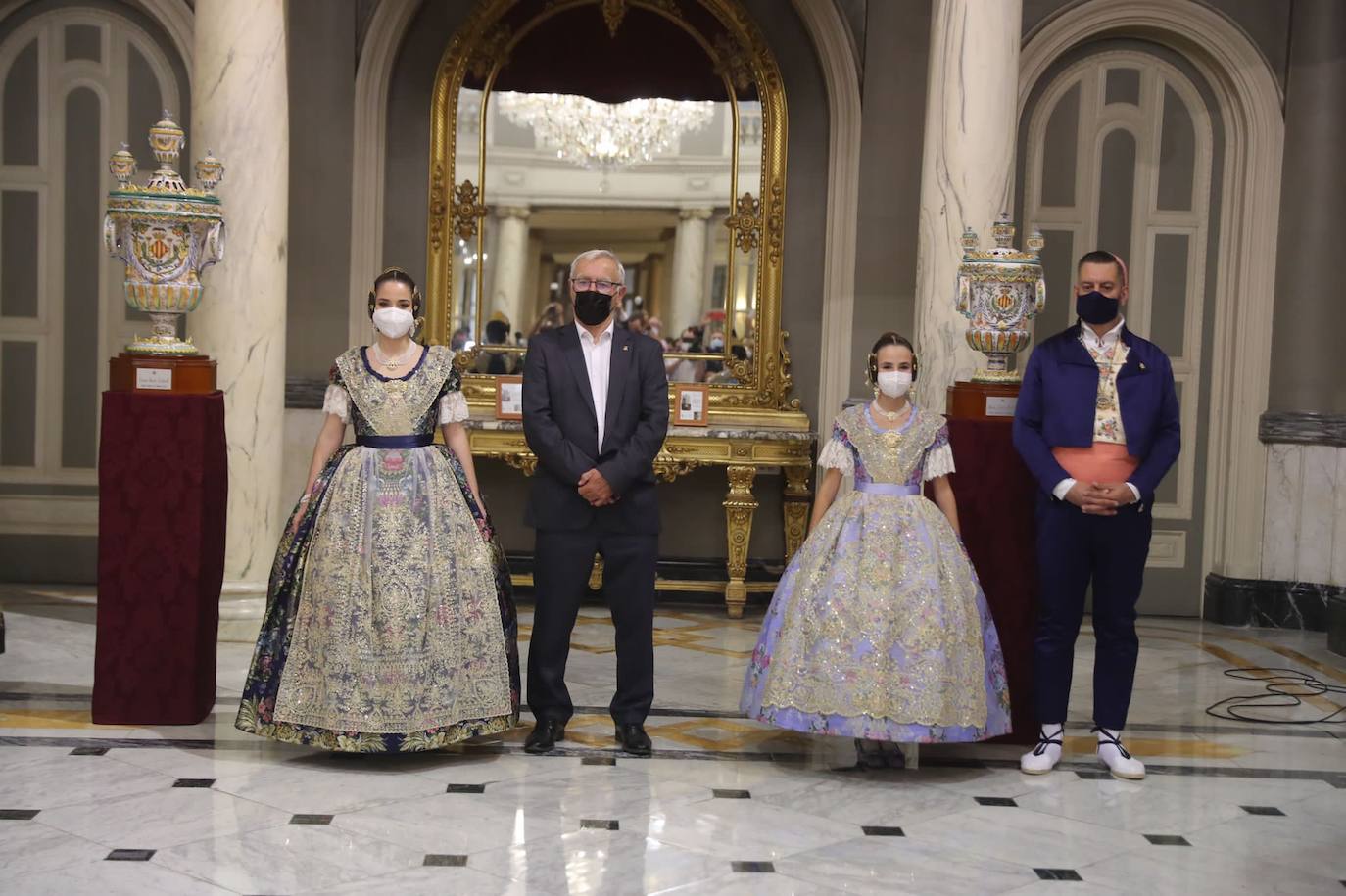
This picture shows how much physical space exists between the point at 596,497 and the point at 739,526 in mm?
3047

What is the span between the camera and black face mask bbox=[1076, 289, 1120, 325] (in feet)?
16.7

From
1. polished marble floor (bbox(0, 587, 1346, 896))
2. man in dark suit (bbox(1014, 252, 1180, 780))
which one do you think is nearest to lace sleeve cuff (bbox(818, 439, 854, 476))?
man in dark suit (bbox(1014, 252, 1180, 780))

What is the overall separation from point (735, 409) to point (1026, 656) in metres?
3.32

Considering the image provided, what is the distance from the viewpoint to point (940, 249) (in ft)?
22.3

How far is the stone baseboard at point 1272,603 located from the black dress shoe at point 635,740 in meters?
4.24

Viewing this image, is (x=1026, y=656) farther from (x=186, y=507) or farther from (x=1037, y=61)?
(x=1037, y=61)

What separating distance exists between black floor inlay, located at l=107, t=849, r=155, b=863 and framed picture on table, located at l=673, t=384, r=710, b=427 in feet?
14.3

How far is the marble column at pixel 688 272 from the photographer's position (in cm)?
848

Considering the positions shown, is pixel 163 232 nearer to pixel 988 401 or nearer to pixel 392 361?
pixel 392 361

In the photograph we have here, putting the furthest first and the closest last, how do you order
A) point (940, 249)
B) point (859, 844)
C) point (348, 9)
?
point (348, 9), point (940, 249), point (859, 844)

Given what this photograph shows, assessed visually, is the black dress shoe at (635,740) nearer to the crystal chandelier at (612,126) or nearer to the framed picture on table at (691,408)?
the framed picture on table at (691,408)

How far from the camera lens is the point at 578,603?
520 centimetres

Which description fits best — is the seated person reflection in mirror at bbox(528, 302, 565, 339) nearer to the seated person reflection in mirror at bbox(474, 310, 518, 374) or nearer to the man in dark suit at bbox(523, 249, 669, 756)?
the seated person reflection in mirror at bbox(474, 310, 518, 374)

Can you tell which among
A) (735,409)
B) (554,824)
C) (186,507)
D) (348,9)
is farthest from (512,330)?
(554,824)
